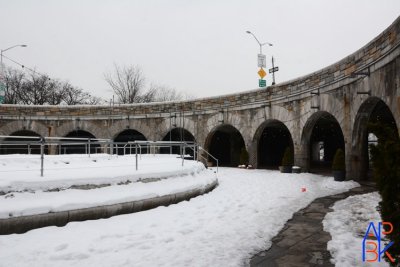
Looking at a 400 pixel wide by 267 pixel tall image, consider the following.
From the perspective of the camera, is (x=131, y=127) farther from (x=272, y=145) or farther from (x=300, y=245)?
(x=300, y=245)

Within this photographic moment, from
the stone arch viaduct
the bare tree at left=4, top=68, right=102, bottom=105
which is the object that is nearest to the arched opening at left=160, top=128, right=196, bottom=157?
→ the stone arch viaduct

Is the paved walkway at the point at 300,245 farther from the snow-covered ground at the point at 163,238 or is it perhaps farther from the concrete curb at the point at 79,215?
the concrete curb at the point at 79,215

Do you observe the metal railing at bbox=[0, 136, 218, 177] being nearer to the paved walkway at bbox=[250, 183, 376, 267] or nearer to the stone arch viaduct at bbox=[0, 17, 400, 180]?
the stone arch viaduct at bbox=[0, 17, 400, 180]

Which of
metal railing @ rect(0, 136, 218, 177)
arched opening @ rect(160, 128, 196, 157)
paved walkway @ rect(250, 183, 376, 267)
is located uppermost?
arched opening @ rect(160, 128, 196, 157)

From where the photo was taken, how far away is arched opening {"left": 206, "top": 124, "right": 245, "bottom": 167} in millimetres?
23312

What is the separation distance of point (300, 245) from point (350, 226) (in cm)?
148

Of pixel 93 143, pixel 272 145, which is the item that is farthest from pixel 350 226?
pixel 272 145

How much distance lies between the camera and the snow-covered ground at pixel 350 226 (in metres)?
4.36

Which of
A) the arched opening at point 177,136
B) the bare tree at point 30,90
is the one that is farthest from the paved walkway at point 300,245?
the bare tree at point 30,90

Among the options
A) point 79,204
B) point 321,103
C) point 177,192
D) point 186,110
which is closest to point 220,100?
point 186,110

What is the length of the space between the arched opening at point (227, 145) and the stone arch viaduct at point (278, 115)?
72 mm

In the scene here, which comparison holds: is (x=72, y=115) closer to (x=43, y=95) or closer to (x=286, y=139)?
(x=286, y=139)

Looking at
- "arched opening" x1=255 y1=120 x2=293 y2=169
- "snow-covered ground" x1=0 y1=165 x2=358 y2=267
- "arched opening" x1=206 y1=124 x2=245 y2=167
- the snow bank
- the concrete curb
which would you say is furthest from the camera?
"arched opening" x1=255 y1=120 x2=293 y2=169

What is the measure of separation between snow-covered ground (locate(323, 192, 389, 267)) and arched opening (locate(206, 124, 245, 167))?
47.1 feet
